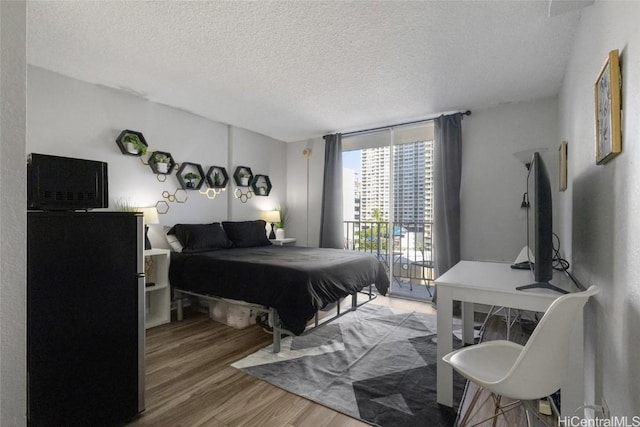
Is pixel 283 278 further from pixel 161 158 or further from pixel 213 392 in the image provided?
pixel 161 158

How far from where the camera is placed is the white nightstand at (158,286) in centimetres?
311

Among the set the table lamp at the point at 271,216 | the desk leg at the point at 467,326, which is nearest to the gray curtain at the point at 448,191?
the desk leg at the point at 467,326

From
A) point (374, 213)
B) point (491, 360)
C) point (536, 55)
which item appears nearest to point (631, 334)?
point (491, 360)

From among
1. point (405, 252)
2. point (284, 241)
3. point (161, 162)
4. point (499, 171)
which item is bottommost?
point (405, 252)

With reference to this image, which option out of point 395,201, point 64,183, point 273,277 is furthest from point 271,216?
point 64,183

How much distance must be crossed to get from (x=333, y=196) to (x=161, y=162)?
2.44 metres

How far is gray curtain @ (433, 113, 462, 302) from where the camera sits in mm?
3660

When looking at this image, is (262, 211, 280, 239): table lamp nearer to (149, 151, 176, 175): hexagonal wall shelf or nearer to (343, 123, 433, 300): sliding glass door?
(343, 123, 433, 300): sliding glass door

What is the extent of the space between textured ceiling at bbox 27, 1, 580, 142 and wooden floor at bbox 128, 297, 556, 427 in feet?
7.94

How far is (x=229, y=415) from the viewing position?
1646 millimetres

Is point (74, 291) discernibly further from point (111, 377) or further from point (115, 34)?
point (115, 34)

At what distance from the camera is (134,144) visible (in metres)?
3.23

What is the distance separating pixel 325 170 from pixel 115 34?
3129 millimetres

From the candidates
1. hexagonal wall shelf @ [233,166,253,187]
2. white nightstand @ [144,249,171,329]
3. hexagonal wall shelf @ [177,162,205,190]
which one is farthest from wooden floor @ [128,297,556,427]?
hexagonal wall shelf @ [233,166,253,187]
